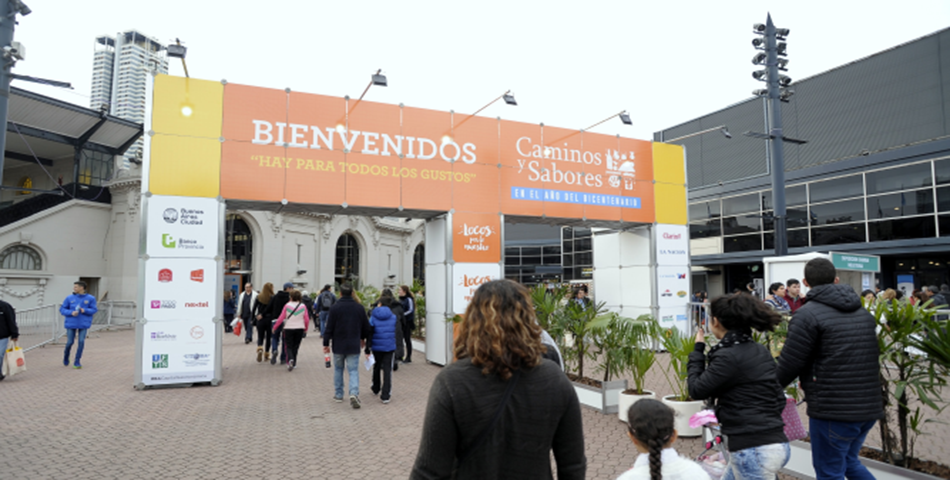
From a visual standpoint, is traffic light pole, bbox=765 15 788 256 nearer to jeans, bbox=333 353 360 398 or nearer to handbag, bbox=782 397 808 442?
jeans, bbox=333 353 360 398

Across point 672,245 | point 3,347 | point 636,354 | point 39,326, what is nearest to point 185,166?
point 3,347

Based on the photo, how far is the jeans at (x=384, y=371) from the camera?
8.40m

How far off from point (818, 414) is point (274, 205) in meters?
9.67

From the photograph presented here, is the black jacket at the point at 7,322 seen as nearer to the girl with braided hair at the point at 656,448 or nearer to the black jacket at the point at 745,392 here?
the girl with braided hair at the point at 656,448

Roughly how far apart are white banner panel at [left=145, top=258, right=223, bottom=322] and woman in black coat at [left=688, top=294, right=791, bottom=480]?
29.4 ft

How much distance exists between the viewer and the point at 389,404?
27.3 feet

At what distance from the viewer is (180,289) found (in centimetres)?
952

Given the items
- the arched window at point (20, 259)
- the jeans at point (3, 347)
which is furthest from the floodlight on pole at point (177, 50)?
the arched window at point (20, 259)

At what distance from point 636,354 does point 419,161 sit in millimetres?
6495

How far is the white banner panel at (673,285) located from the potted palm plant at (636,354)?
6736 mm

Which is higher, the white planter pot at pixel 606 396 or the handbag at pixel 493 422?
the handbag at pixel 493 422

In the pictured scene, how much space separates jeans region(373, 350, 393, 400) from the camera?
8.40 metres

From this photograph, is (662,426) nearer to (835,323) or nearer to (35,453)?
(835,323)

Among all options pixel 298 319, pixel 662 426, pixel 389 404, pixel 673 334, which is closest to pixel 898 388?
pixel 673 334
